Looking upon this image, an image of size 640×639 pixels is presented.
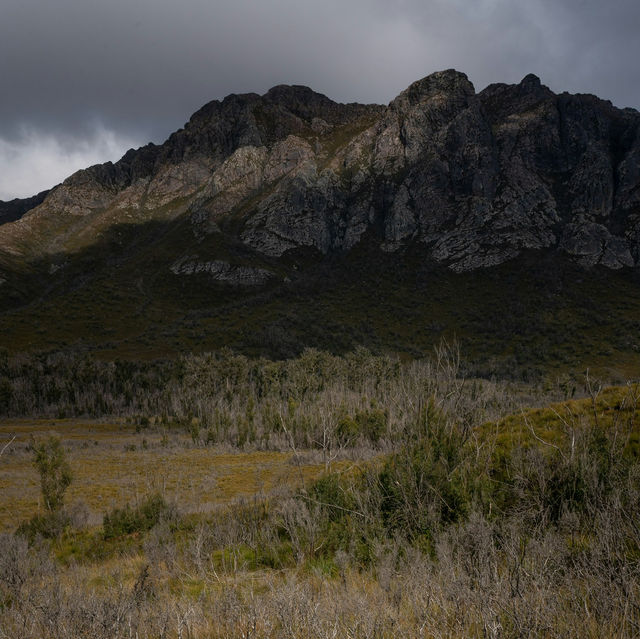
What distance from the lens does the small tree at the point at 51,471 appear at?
22.0 metres

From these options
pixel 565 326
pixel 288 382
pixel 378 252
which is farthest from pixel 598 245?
pixel 288 382

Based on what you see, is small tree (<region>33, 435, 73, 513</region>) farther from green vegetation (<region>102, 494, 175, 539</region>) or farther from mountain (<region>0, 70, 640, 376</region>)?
mountain (<region>0, 70, 640, 376</region>)

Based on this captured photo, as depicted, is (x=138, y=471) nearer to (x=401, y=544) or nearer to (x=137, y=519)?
(x=137, y=519)

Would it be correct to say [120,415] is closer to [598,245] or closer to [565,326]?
[565,326]

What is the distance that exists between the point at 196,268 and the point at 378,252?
277ft

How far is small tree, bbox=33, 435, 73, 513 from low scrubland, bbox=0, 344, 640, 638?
0.14 m

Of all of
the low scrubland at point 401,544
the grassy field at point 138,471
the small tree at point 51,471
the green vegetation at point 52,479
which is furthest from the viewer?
the grassy field at point 138,471

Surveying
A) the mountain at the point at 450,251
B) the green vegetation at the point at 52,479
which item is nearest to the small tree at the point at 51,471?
the green vegetation at the point at 52,479

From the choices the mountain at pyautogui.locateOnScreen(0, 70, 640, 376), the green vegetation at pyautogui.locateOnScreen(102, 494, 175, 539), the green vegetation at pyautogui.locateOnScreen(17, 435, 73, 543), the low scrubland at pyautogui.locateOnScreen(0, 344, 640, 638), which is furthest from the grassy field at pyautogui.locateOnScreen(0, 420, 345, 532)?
the mountain at pyautogui.locateOnScreen(0, 70, 640, 376)

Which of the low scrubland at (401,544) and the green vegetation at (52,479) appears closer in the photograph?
the low scrubland at (401,544)

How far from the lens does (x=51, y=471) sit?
22.5 m

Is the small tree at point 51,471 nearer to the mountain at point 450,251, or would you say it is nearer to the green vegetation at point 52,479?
the green vegetation at point 52,479

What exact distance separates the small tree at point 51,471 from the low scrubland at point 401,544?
0.47 ft

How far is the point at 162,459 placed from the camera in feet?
161
